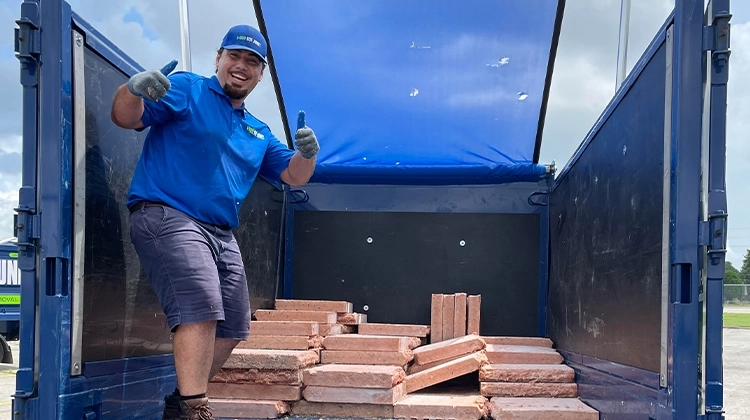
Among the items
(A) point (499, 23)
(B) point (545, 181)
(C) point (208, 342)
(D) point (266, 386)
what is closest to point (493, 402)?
(D) point (266, 386)

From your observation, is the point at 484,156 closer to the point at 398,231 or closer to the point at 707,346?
the point at 398,231

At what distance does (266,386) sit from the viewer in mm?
3830

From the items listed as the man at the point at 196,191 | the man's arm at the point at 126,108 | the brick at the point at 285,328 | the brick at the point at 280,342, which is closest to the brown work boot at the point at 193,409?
the man at the point at 196,191

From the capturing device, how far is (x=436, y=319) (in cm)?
525

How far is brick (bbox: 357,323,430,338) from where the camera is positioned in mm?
5062

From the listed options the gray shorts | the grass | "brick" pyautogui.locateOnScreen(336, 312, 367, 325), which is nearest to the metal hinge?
the gray shorts

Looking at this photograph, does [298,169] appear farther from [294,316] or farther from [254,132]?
[294,316]

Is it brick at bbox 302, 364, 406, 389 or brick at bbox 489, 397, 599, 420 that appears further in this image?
brick at bbox 302, 364, 406, 389

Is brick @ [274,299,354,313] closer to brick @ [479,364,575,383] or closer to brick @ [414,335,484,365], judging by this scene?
brick @ [414,335,484,365]

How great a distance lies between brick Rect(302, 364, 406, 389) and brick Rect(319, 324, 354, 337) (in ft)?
2.45

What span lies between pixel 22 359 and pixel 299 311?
259cm

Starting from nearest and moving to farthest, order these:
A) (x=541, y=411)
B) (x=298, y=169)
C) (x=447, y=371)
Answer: (x=298, y=169) < (x=541, y=411) < (x=447, y=371)

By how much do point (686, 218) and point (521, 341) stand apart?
2999mm

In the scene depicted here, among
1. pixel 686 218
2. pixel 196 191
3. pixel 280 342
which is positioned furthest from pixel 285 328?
pixel 686 218
